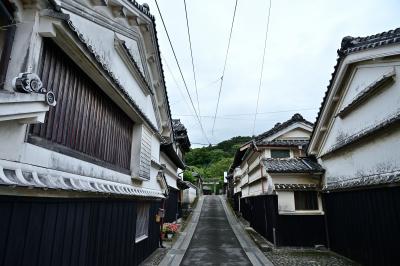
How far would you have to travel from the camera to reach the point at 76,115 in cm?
600

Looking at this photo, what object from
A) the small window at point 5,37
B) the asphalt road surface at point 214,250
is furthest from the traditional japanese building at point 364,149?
the small window at point 5,37

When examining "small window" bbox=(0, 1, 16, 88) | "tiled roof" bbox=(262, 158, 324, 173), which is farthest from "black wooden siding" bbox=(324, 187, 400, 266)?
"small window" bbox=(0, 1, 16, 88)

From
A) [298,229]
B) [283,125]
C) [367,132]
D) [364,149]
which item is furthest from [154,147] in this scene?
[283,125]

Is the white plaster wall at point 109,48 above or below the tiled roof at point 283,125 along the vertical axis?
below

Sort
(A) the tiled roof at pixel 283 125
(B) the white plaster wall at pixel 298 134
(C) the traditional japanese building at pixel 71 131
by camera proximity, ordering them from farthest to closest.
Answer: (B) the white plaster wall at pixel 298 134 < (A) the tiled roof at pixel 283 125 < (C) the traditional japanese building at pixel 71 131

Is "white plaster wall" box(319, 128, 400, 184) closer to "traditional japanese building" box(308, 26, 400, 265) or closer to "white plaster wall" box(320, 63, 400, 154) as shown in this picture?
"traditional japanese building" box(308, 26, 400, 265)

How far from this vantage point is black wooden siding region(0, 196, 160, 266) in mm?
3365

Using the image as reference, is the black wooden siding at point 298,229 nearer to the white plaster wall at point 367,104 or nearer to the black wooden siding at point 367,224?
the black wooden siding at point 367,224

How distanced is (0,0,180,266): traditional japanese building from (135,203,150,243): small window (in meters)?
0.54

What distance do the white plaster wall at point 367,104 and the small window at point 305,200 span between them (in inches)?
141

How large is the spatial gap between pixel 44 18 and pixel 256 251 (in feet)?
46.8

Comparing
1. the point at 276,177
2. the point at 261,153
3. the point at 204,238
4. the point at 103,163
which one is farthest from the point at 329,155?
the point at 103,163

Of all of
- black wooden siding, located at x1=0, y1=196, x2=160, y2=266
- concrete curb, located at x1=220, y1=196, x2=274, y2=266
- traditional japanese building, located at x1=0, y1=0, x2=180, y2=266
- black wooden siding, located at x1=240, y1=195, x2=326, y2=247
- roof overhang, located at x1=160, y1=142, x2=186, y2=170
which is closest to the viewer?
black wooden siding, located at x1=0, y1=196, x2=160, y2=266

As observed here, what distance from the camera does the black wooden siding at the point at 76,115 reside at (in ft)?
16.2
